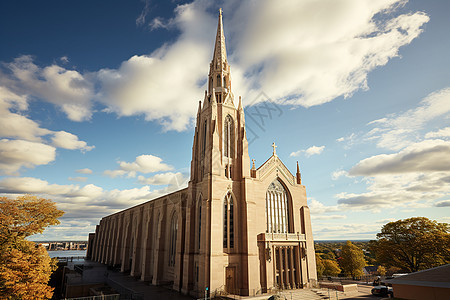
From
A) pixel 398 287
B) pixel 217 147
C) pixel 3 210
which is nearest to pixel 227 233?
pixel 217 147

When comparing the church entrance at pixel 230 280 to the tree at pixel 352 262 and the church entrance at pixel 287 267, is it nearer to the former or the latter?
the church entrance at pixel 287 267

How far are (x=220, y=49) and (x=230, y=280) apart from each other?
112 feet

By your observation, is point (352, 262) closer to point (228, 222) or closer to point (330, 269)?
point (330, 269)

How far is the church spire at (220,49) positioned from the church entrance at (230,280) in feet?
98.7

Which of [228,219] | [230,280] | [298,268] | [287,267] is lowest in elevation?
[230,280]

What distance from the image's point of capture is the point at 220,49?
1606 inches

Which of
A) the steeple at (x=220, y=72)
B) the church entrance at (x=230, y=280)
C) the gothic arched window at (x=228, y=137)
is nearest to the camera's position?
the church entrance at (x=230, y=280)

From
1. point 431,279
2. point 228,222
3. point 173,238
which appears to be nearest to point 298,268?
point 228,222

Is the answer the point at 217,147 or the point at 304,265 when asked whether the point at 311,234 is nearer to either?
the point at 304,265

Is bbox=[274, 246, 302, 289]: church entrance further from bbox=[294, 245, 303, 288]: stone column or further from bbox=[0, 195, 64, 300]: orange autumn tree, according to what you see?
bbox=[0, 195, 64, 300]: orange autumn tree

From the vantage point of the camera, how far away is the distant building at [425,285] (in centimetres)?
1922

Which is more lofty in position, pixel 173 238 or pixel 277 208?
pixel 277 208

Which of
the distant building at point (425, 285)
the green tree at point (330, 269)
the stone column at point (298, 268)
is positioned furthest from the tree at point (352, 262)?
the distant building at point (425, 285)

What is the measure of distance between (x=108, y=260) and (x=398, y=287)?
67245mm
